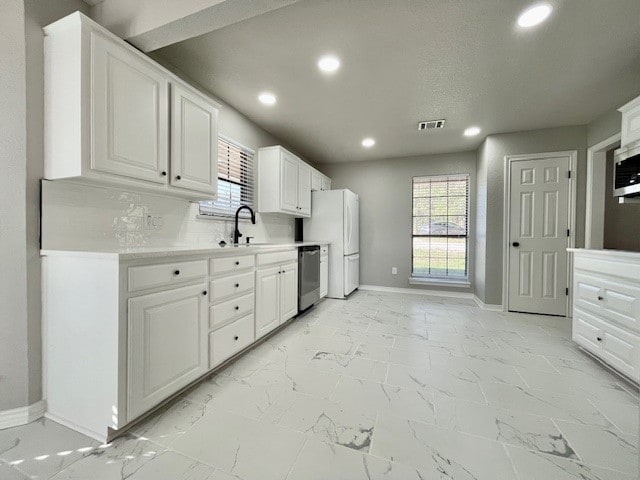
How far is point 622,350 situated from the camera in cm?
190

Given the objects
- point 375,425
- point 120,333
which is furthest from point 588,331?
point 120,333

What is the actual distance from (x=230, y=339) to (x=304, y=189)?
260 cm

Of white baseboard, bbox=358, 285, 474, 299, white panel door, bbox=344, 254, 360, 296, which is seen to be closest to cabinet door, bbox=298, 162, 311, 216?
white panel door, bbox=344, 254, 360, 296

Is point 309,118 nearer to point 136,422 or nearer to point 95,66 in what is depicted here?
point 95,66

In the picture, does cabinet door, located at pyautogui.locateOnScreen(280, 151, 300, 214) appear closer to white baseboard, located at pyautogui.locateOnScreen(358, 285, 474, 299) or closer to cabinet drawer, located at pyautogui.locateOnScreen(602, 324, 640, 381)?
white baseboard, located at pyautogui.locateOnScreen(358, 285, 474, 299)

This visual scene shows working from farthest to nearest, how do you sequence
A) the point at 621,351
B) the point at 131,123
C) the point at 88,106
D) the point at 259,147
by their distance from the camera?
the point at 259,147
the point at 621,351
the point at 131,123
the point at 88,106

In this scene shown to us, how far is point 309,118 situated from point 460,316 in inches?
125

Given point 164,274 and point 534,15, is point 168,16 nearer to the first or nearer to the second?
point 164,274

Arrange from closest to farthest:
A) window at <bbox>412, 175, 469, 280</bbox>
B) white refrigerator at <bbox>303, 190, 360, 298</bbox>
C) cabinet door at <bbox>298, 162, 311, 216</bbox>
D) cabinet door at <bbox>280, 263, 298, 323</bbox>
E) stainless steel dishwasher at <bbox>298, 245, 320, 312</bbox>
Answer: cabinet door at <bbox>280, 263, 298, 323</bbox>
stainless steel dishwasher at <bbox>298, 245, 320, 312</bbox>
cabinet door at <bbox>298, 162, 311, 216</bbox>
white refrigerator at <bbox>303, 190, 360, 298</bbox>
window at <bbox>412, 175, 469, 280</bbox>

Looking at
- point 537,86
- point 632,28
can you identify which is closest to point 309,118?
point 537,86

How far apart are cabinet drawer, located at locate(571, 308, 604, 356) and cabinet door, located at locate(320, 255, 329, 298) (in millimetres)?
2815

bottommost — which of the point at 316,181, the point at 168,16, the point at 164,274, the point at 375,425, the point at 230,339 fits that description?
the point at 375,425

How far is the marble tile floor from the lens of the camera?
1.18m

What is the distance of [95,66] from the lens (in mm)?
1458
